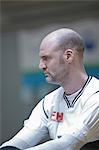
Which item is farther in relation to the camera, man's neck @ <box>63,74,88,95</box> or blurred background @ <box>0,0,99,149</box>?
blurred background @ <box>0,0,99,149</box>

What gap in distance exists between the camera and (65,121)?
1.93 metres

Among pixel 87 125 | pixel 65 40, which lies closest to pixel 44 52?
pixel 65 40

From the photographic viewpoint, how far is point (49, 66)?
75.3 inches

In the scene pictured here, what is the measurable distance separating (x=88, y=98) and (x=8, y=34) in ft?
15.1

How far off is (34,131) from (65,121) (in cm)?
16

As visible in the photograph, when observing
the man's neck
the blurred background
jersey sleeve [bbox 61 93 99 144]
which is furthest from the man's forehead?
the blurred background

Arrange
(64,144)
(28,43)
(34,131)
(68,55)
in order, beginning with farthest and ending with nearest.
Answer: (28,43) < (34,131) < (68,55) < (64,144)

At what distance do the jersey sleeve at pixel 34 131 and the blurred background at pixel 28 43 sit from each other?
370 centimetres

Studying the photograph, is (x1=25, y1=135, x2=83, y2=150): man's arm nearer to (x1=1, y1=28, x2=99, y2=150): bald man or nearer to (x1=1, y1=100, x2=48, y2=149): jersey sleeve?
(x1=1, y1=28, x2=99, y2=150): bald man

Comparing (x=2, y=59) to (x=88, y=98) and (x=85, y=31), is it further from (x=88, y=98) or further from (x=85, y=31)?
(x=88, y=98)

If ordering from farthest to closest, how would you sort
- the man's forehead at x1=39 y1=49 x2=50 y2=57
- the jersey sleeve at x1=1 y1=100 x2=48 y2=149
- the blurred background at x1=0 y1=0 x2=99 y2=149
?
the blurred background at x1=0 y1=0 x2=99 y2=149
the jersey sleeve at x1=1 y1=100 x2=48 y2=149
the man's forehead at x1=39 y1=49 x2=50 y2=57

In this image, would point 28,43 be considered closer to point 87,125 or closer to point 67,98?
point 67,98

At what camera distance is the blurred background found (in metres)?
5.87

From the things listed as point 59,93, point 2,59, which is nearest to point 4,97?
point 2,59
